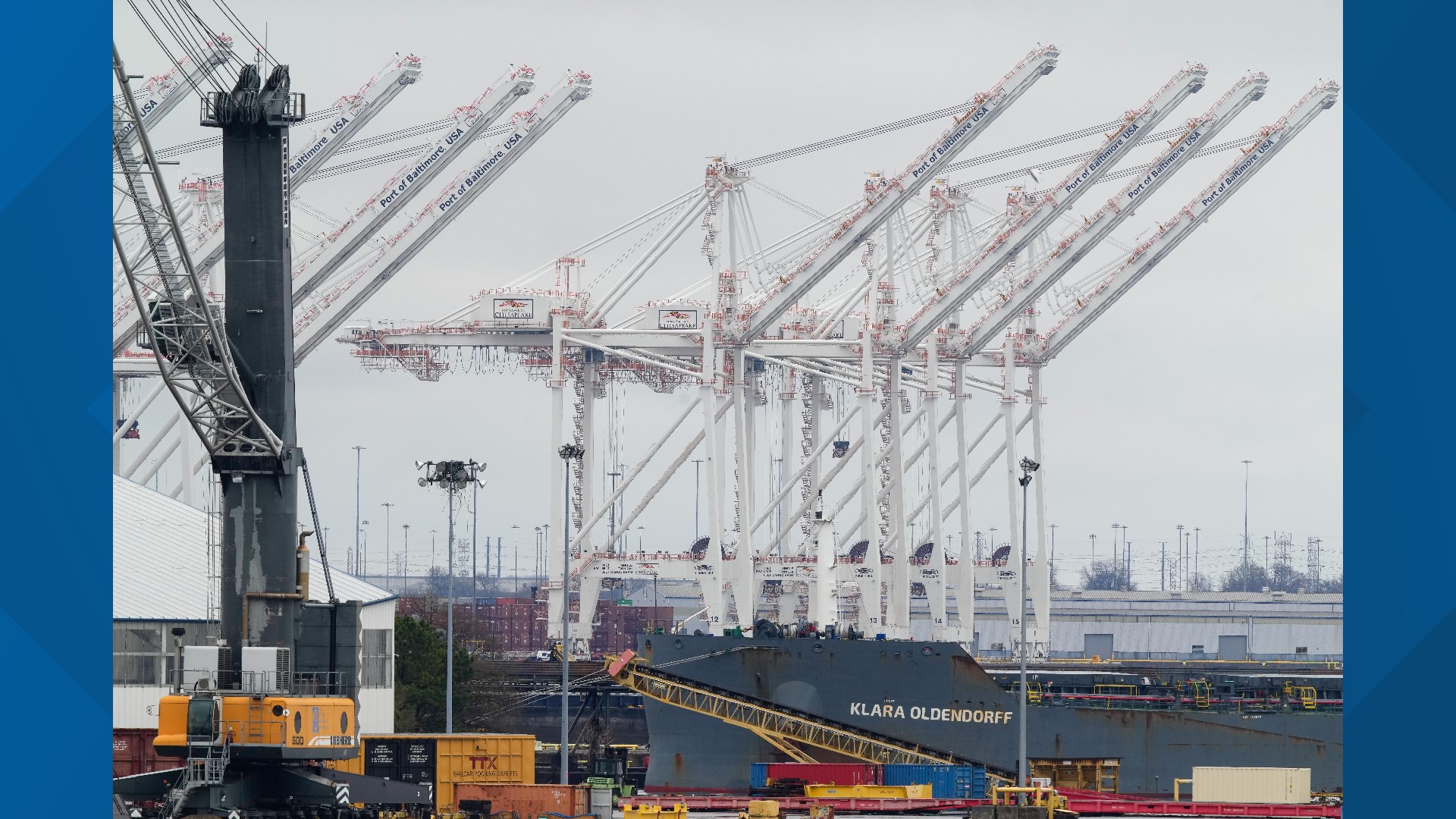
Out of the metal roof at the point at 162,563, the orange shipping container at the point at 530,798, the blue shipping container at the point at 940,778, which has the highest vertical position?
the metal roof at the point at 162,563

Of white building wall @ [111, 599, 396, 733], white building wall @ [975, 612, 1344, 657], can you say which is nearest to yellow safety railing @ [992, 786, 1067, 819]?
white building wall @ [111, 599, 396, 733]

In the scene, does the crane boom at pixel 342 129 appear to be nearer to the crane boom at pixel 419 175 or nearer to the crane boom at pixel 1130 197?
the crane boom at pixel 419 175

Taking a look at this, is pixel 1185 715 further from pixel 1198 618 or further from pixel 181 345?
pixel 1198 618

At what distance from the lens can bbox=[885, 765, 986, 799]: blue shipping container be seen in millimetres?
52156

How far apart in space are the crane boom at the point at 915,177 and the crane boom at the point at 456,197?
1082 cm

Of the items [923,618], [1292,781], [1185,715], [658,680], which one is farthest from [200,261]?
[923,618]

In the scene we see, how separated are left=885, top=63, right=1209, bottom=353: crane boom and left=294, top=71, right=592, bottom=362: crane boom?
16882 mm

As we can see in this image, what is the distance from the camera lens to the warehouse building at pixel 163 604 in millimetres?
50281

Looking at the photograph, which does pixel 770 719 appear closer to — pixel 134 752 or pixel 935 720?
pixel 935 720

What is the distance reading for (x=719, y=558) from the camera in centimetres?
8800

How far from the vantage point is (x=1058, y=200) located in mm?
83438

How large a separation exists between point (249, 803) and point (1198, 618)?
14884 centimetres

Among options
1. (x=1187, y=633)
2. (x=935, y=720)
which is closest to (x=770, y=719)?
(x=935, y=720)

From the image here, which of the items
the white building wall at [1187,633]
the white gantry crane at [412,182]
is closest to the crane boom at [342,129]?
the white gantry crane at [412,182]
